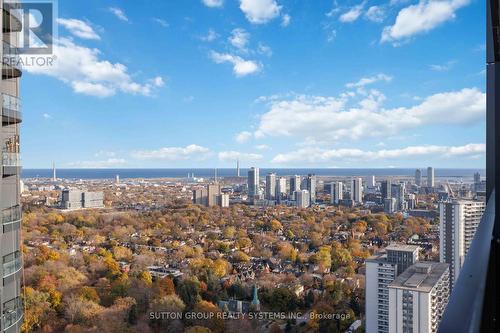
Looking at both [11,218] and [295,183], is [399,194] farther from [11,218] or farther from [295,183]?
[11,218]

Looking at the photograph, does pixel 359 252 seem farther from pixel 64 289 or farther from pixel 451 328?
pixel 451 328

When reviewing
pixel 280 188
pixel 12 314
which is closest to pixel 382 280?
pixel 12 314

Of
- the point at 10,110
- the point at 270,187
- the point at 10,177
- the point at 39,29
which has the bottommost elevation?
the point at 270,187

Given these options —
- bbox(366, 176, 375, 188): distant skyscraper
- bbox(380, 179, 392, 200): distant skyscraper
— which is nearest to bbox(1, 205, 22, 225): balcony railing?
bbox(380, 179, 392, 200): distant skyscraper

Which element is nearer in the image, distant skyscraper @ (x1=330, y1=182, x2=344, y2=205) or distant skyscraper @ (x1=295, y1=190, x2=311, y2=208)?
distant skyscraper @ (x1=295, y1=190, x2=311, y2=208)

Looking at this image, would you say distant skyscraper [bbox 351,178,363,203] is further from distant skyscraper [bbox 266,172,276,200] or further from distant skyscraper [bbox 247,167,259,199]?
distant skyscraper [bbox 247,167,259,199]

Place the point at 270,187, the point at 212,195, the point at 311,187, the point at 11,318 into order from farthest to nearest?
the point at 270,187, the point at 311,187, the point at 212,195, the point at 11,318

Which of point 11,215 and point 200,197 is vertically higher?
point 11,215
